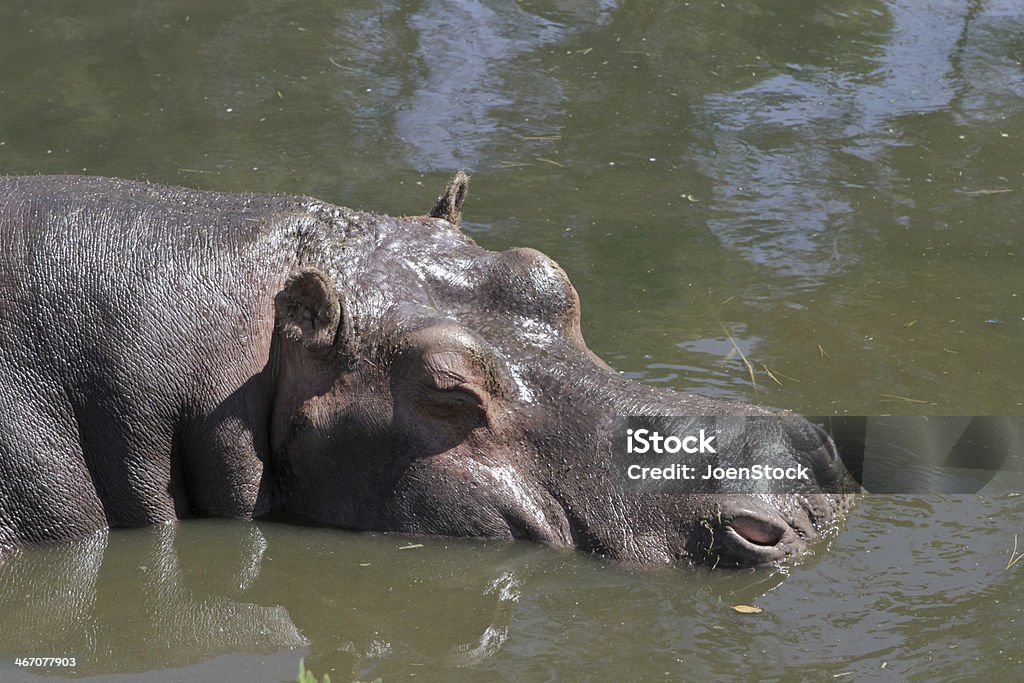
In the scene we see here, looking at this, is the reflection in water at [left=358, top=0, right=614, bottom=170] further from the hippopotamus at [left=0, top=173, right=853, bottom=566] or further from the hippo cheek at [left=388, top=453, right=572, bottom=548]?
the hippo cheek at [left=388, top=453, right=572, bottom=548]

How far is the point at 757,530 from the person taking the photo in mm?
4773

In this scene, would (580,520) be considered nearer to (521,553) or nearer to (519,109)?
(521,553)

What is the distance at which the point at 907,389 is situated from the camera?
6.35 meters

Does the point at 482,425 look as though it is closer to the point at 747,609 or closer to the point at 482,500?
the point at 482,500

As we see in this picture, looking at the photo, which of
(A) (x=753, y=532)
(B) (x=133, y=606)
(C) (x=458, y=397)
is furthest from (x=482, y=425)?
(B) (x=133, y=606)

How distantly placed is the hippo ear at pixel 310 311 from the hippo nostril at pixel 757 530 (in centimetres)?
143

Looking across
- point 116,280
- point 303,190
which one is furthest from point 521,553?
point 303,190

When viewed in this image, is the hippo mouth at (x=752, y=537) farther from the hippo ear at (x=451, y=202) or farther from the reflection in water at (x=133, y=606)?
the hippo ear at (x=451, y=202)

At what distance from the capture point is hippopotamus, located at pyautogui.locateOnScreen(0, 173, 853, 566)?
4820 mm

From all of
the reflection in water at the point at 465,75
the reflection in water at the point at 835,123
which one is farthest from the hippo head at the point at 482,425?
the reflection in water at the point at 465,75

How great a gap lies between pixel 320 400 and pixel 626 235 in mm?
3346

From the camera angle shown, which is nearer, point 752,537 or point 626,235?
point 752,537

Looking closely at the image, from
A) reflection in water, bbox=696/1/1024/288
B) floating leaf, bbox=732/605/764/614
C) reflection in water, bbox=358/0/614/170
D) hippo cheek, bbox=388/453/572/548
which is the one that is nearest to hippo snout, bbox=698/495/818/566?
floating leaf, bbox=732/605/764/614

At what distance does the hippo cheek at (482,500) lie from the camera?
4.85m
